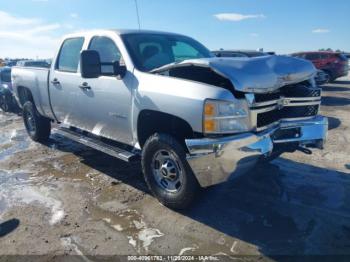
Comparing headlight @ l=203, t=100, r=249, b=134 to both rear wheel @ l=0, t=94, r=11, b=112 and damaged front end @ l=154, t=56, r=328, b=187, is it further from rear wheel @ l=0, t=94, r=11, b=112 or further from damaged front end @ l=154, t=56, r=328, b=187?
rear wheel @ l=0, t=94, r=11, b=112

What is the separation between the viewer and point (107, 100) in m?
4.30

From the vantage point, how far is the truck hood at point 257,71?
3221 mm

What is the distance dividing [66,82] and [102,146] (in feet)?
4.20

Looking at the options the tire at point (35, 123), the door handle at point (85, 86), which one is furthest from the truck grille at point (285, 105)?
the tire at point (35, 123)

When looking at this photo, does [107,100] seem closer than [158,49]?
Yes

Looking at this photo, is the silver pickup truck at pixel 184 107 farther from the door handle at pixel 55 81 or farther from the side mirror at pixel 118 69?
the door handle at pixel 55 81

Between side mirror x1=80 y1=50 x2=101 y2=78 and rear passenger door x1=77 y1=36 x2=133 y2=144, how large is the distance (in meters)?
0.17

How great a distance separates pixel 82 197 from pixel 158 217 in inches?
45.6

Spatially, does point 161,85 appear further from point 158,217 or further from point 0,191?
point 0,191

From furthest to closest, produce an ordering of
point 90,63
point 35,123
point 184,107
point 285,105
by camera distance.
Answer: point 35,123
point 90,63
point 285,105
point 184,107

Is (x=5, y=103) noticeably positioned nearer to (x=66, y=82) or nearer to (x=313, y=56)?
(x=66, y=82)

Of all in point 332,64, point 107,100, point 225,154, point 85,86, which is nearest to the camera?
point 225,154

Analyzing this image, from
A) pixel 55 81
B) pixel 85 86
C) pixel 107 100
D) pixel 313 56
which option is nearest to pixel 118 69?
pixel 107 100

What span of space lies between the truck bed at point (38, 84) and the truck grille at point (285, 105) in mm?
3783
